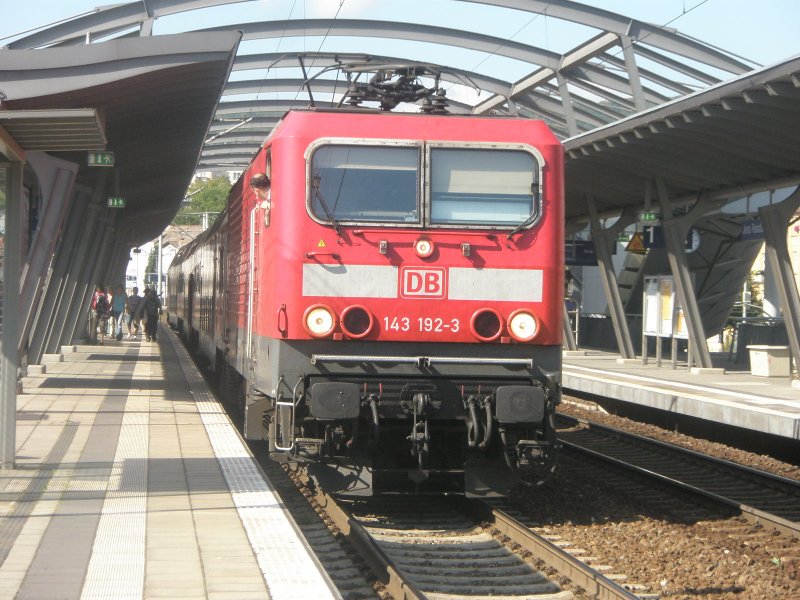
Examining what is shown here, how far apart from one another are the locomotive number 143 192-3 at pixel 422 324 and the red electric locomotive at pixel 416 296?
11mm

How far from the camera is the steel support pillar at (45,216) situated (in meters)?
15.6

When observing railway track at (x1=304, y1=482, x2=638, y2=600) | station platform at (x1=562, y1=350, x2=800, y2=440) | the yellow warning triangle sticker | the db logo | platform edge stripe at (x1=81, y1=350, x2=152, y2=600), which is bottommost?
railway track at (x1=304, y1=482, x2=638, y2=600)

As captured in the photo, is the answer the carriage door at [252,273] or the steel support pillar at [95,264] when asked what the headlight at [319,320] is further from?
the steel support pillar at [95,264]

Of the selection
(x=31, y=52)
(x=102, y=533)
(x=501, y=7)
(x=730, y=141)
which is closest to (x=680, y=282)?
(x=730, y=141)

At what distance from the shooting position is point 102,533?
6828 mm

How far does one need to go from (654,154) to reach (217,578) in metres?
14.1

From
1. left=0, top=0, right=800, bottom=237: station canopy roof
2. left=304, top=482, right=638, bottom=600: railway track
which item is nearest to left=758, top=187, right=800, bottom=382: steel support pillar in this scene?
left=0, top=0, right=800, bottom=237: station canopy roof

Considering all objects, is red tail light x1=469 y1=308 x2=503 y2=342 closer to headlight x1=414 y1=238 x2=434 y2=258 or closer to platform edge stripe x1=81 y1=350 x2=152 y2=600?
headlight x1=414 y1=238 x2=434 y2=258

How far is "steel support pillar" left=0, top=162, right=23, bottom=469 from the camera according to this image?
8.98 meters

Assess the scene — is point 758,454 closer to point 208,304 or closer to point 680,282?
point 680,282

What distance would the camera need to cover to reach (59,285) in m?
21.3

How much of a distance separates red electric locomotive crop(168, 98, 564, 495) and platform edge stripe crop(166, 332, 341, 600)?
18.0 inches

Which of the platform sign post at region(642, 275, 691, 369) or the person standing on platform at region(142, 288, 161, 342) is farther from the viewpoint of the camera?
the person standing on platform at region(142, 288, 161, 342)

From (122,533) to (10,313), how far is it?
2.98 m
